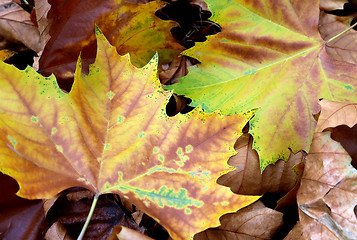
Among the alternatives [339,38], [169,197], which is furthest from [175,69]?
[339,38]

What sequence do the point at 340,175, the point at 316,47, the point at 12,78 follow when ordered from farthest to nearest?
the point at 316,47, the point at 340,175, the point at 12,78

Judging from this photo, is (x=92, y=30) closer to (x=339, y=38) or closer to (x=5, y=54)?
(x=5, y=54)

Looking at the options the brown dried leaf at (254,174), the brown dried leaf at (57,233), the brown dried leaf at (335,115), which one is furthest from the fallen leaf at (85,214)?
the brown dried leaf at (335,115)

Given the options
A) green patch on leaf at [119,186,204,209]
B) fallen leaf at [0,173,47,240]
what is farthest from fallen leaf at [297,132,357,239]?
fallen leaf at [0,173,47,240]

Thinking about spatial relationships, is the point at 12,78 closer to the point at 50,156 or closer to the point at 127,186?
the point at 50,156

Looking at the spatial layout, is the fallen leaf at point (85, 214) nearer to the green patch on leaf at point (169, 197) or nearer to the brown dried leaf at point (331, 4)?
the green patch on leaf at point (169, 197)

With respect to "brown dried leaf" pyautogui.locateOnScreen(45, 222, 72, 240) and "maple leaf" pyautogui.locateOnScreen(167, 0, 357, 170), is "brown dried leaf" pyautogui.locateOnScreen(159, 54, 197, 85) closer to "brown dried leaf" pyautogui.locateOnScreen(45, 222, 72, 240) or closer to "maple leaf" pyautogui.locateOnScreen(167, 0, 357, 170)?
"maple leaf" pyautogui.locateOnScreen(167, 0, 357, 170)

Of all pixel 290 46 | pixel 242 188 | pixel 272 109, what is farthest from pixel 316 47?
pixel 242 188
